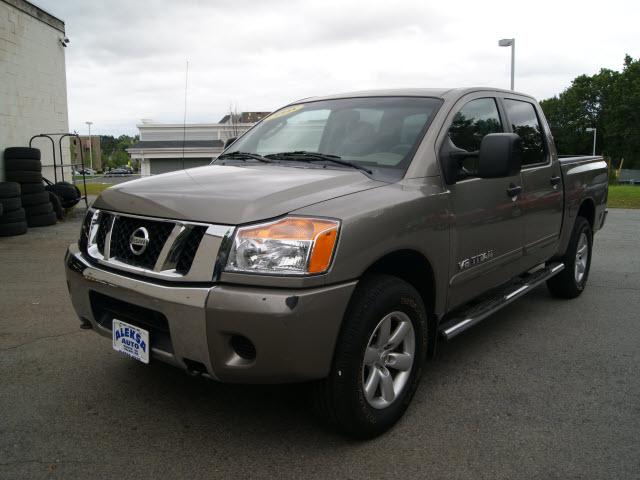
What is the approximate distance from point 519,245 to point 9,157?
396 inches

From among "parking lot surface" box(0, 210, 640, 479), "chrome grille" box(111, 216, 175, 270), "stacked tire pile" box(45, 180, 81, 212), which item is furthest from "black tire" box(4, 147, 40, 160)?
"chrome grille" box(111, 216, 175, 270)

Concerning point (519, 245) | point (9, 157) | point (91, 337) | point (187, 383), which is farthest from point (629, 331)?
point (9, 157)

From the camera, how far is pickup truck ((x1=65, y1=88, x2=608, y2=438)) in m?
2.33

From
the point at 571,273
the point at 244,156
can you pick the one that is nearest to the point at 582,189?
the point at 571,273

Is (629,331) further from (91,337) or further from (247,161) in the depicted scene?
(91,337)

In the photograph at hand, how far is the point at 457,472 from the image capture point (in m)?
2.48

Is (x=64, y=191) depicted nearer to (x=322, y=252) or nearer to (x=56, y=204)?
(x=56, y=204)

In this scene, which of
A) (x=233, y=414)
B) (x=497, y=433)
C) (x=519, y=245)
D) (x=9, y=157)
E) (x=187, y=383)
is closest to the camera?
(x=497, y=433)

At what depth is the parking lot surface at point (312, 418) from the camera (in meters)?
2.51

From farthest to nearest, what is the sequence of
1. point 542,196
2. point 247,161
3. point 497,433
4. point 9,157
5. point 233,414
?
point 9,157, point 542,196, point 247,161, point 233,414, point 497,433

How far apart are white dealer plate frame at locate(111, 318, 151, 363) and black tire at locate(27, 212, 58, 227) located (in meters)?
8.79

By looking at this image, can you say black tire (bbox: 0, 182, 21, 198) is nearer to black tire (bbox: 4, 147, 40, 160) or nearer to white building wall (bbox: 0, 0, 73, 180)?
black tire (bbox: 4, 147, 40, 160)

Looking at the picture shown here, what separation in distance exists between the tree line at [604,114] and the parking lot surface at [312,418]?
206 ft

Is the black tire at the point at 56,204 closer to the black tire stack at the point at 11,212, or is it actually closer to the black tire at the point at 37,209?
the black tire at the point at 37,209
